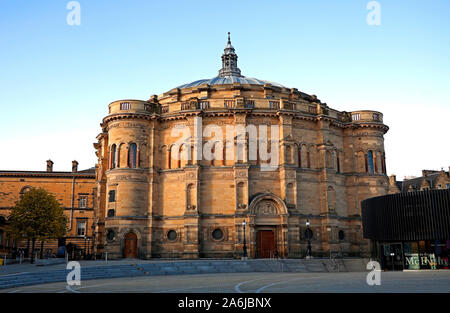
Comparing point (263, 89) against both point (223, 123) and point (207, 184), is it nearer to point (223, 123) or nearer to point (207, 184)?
point (223, 123)

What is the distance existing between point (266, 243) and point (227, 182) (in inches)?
300

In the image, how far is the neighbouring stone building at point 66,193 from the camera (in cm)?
6950

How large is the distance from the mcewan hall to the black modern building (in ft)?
31.6

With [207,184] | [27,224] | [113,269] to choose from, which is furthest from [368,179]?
[27,224]

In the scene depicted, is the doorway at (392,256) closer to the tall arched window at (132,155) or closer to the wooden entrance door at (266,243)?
the wooden entrance door at (266,243)

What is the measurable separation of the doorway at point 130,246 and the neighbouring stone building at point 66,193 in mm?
25395

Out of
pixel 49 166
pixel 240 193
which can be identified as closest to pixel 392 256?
pixel 240 193

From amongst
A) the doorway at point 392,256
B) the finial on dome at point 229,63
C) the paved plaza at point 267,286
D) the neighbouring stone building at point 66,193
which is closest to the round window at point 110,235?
the paved plaza at point 267,286

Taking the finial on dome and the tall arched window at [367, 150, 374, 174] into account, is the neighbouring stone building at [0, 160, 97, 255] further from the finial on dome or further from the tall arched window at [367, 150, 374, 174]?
the tall arched window at [367, 150, 374, 174]

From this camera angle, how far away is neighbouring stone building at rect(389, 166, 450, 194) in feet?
233

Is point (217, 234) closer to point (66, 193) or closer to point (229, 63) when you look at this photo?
point (229, 63)

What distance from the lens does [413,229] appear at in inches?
1271
